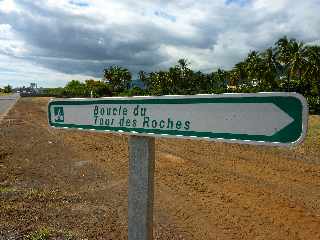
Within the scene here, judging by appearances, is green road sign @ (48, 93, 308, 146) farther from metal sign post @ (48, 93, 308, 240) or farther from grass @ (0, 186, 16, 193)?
grass @ (0, 186, 16, 193)

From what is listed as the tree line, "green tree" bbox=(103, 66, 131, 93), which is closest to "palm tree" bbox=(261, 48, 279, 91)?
the tree line

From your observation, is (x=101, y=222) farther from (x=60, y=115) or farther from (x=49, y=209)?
(x=60, y=115)

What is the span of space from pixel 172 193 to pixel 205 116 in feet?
19.9

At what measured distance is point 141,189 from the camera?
227 cm

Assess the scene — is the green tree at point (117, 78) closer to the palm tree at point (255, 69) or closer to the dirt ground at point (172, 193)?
the palm tree at point (255, 69)

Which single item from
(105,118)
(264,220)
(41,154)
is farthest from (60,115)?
(41,154)

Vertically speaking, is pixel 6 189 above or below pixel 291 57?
below

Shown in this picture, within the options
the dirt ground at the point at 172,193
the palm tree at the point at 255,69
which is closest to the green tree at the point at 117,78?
the palm tree at the point at 255,69

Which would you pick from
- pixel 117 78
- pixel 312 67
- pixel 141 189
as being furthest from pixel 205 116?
pixel 117 78

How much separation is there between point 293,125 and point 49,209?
17.8 ft

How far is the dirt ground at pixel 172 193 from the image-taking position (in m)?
5.84

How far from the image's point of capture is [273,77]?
58688 mm

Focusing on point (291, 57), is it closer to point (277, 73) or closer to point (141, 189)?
point (277, 73)

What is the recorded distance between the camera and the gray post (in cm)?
226
